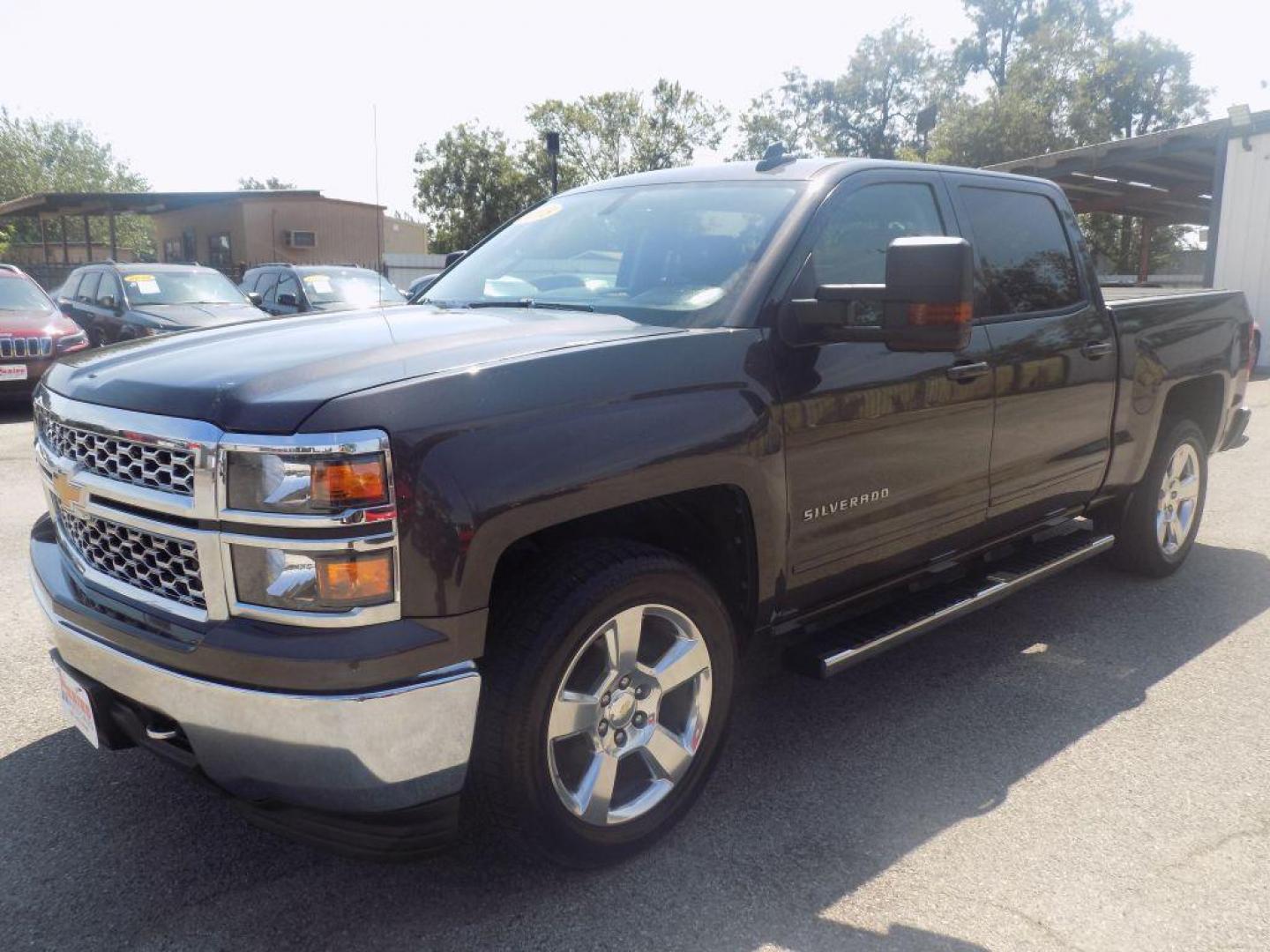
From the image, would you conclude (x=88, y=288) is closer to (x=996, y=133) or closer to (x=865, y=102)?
(x=996, y=133)

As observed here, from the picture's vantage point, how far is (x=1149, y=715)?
371cm

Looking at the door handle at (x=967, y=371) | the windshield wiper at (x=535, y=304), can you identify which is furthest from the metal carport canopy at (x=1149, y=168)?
the windshield wiper at (x=535, y=304)

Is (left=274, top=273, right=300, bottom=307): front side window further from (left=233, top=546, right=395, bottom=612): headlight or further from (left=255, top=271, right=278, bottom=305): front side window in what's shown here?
(left=233, top=546, right=395, bottom=612): headlight

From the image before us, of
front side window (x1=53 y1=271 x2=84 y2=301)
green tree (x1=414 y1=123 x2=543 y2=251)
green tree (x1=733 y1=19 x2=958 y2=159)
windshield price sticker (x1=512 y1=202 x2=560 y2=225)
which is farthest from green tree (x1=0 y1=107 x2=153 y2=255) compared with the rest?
windshield price sticker (x1=512 y1=202 x2=560 y2=225)

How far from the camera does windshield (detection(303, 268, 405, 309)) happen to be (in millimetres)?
13625

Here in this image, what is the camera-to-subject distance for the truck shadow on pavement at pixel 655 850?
98.0 inches

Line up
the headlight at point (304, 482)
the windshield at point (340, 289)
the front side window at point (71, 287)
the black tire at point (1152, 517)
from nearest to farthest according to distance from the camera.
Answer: the headlight at point (304, 482) < the black tire at point (1152, 517) < the windshield at point (340, 289) < the front side window at point (71, 287)

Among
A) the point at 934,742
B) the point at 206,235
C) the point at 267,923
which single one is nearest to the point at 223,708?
the point at 267,923

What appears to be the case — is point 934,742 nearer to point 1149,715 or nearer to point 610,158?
point 1149,715

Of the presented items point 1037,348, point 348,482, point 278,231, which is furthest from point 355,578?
point 278,231

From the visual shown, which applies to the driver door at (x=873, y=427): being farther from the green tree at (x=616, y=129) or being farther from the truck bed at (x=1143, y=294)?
the green tree at (x=616, y=129)

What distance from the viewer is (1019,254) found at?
4141 millimetres

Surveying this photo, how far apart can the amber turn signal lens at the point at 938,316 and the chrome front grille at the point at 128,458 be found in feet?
5.85

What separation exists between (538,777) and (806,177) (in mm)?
2072
